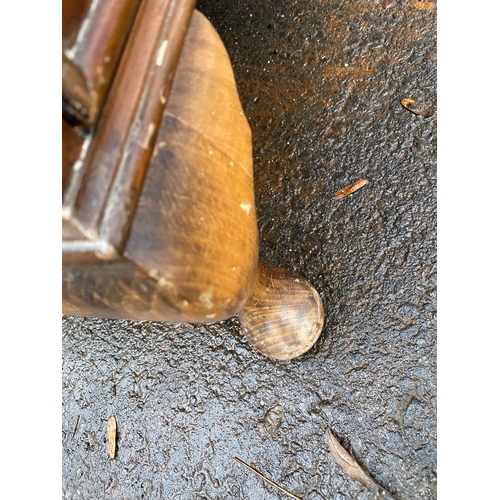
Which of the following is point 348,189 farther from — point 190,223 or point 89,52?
point 89,52

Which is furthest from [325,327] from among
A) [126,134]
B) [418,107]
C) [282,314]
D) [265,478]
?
[126,134]

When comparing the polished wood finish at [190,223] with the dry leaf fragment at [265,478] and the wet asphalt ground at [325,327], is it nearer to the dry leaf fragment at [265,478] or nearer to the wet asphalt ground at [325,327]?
the wet asphalt ground at [325,327]

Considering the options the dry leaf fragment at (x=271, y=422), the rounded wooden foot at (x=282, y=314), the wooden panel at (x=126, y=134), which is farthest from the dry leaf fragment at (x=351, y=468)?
the wooden panel at (x=126, y=134)

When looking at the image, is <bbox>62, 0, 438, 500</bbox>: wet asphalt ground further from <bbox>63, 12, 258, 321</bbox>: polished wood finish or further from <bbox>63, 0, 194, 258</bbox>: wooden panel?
<bbox>63, 0, 194, 258</bbox>: wooden panel

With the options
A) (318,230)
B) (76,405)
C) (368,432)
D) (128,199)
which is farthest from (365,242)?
(76,405)

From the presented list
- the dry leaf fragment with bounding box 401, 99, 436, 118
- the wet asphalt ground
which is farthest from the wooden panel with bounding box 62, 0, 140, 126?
the dry leaf fragment with bounding box 401, 99, 436, 118

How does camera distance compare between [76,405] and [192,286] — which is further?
[76,405]

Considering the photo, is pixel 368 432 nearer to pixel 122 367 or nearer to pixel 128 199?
pixel 122 367
